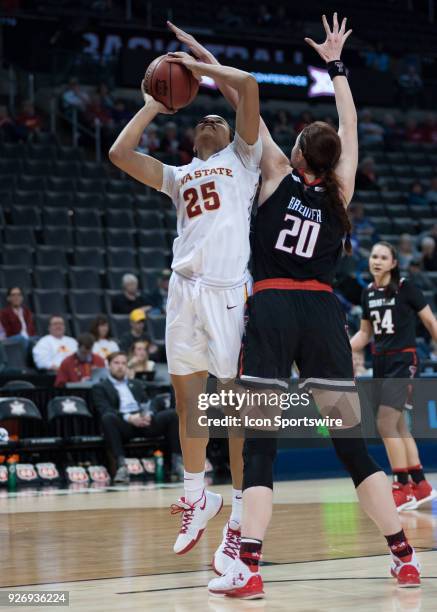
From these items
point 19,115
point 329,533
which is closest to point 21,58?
point 19,115

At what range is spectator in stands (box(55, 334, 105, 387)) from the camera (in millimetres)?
10609

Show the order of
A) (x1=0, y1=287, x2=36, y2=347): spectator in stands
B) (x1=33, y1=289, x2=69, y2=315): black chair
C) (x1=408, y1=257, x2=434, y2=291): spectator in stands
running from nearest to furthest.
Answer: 1. (x1=0, y1=287, x2=36, y2=347): spectator in stands
2. (x1=33, y1=289, x2=69, y2=315): black chair
3. (x1=408, y1=257, x2=434, y2=291): spectator in stands

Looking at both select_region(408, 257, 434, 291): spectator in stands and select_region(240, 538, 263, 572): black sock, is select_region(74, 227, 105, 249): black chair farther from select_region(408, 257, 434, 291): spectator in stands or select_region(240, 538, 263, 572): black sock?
select_region(240, 538, 263, 572): black sock

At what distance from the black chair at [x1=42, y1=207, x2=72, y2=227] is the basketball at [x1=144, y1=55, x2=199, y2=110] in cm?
988

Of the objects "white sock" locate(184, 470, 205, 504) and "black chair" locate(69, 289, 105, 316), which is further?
"black chair" locate(69, 289, 105, 316)

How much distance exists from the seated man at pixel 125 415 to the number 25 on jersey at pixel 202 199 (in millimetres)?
5593

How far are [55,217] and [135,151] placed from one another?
9.94 metres

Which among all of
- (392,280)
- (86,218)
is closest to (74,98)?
(86,218)

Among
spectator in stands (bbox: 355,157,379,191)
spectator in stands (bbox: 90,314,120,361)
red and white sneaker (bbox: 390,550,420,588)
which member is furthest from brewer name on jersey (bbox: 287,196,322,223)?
spectator in stands (bbox: 355,157,379,191)

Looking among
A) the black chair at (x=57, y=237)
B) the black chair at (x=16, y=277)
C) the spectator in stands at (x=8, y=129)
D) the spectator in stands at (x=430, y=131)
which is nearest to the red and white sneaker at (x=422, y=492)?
the black chair at (x=16, y=277)

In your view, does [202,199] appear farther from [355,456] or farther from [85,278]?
[85,278]

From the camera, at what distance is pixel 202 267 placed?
4.66m

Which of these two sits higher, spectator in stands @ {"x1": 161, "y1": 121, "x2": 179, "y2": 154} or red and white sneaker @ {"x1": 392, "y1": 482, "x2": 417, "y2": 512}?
spectator in stands @ {"x1": 161, "y1": 121, "x2": 179, "y2": 154}

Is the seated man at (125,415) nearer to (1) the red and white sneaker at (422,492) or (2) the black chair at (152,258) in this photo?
(1) the red and white sneaker at (422,492)
